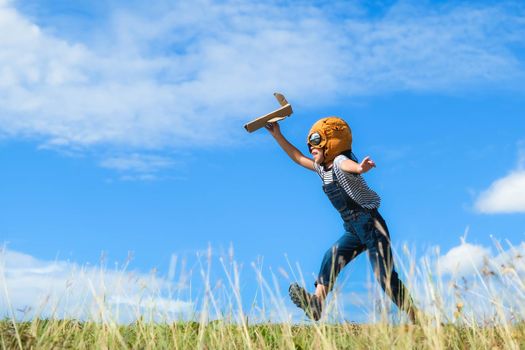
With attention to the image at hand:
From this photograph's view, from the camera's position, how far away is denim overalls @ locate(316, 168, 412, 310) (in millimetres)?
6355

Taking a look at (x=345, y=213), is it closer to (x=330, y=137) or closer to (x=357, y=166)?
(x=357, y=166)

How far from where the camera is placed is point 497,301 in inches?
205

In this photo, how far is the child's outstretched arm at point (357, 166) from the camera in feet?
20.7

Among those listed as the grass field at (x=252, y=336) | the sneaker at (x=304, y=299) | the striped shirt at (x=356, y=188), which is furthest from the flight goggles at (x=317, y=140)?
the grass field at (x=252, y=336)

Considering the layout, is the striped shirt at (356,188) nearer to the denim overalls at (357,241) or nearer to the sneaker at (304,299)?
the denim overalls at (357,241)

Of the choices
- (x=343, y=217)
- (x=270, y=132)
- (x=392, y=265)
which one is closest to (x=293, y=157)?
(x=270, y=132)

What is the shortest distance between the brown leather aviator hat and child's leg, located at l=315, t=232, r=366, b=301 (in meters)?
0.83

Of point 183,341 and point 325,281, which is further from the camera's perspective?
point 325,281

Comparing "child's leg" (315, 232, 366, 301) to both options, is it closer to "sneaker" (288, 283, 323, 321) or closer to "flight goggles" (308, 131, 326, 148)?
"sneaker" (288, 283, 323, 321)

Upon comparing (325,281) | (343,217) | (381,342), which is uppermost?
(343,217)

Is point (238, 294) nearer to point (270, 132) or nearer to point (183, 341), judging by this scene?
point (183, 341)

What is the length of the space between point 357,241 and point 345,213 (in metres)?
0.28

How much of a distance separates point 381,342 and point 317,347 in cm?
56

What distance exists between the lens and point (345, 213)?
21.7ft
